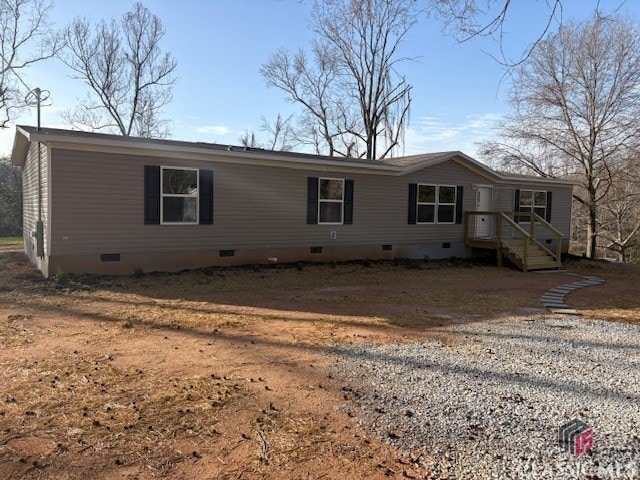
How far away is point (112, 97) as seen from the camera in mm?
27812

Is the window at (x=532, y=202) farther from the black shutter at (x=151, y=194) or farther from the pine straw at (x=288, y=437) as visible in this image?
the pine straw at (x=288, y=437)

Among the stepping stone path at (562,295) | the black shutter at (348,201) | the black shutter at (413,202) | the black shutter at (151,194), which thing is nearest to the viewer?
the stepping stone path at (562,295)

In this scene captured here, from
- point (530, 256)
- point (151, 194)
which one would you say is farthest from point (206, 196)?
point (530, 256)

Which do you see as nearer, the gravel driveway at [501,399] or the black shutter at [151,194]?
the gravel driveway at [501,399]

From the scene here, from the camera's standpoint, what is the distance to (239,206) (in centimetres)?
1055

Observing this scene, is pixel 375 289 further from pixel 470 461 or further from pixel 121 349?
pixel 470 461

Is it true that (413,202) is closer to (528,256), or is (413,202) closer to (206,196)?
(528,256)

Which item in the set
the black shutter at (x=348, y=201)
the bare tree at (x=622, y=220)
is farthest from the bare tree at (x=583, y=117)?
the black shutter at (x=348, y=201)

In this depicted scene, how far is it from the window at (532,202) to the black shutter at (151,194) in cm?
1206

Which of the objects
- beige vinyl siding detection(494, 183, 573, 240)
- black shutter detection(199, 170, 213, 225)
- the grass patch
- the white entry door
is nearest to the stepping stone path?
the white entry door

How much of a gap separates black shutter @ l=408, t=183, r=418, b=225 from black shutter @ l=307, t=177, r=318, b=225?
10.7 feet

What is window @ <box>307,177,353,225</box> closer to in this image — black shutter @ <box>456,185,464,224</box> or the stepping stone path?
black shutter @ <box>456,185,464,224</box>

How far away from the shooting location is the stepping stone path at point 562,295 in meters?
7.44

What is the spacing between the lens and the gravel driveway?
2.62 metres
